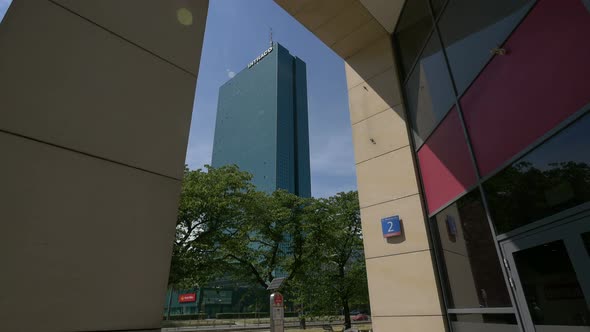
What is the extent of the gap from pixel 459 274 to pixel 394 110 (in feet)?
12.3

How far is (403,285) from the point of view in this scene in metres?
5.80

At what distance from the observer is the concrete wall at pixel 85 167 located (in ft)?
6.06

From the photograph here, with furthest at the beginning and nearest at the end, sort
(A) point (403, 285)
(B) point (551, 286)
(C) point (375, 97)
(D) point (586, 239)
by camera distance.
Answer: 1. (C) point (375, 97)
2. (A) point (403, 285)
3. (B) point (551, 286)
4. (D) point (586, 239)

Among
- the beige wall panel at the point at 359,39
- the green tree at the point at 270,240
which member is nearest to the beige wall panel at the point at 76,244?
Answer: the beige wall panel at the point at 359,39

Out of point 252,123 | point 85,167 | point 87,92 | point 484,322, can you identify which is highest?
point 252,123

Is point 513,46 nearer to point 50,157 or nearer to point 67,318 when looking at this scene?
point 50,157

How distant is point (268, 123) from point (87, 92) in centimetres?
8815

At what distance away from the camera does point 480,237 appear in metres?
4.30

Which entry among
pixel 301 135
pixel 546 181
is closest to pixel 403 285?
pixel 546 181

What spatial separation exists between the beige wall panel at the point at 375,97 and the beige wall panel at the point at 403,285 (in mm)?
3162

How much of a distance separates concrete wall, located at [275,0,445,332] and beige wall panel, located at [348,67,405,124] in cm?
2

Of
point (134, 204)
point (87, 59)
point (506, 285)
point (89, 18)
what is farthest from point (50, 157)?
point (506, 285)

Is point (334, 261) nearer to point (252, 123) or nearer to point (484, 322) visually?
point (484, 322)

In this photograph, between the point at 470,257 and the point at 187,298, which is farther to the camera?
the point at 187,298
